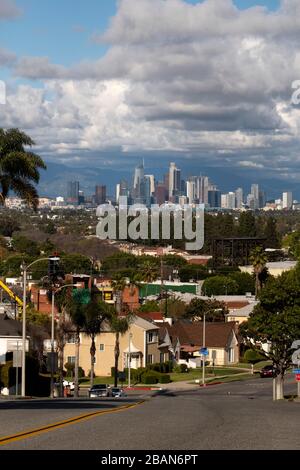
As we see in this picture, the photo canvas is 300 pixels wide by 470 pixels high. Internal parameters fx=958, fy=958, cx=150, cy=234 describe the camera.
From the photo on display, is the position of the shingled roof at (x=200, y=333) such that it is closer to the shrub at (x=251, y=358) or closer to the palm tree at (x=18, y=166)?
the shrub at (x=251, y=358)

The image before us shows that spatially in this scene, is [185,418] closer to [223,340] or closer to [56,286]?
[56,286]

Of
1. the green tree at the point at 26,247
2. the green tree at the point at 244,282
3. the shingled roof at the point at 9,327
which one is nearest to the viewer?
the shingled roof at the point at 9,327

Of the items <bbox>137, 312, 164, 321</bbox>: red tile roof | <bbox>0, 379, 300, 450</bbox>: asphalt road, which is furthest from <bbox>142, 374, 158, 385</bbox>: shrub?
<bbox>0, 379, 300, 450</bbox>: asphalt road

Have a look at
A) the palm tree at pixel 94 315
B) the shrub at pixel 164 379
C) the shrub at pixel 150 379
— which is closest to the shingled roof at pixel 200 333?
the shrub at pixel 164 379

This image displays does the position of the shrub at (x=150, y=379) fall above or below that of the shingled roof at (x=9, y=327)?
below

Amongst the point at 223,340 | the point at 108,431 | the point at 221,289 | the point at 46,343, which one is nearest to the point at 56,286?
the point at 46,343

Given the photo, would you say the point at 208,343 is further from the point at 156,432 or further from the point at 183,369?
the point at 156,432

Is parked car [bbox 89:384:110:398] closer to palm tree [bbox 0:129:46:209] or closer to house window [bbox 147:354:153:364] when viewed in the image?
palm tree [bbox 0:129:46:209]
